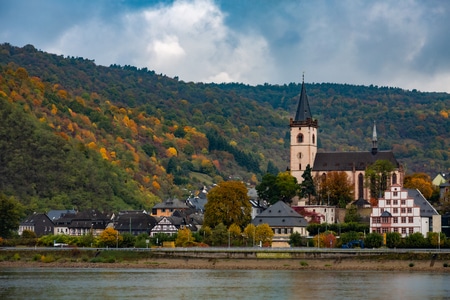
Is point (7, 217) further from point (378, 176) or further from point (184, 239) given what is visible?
point (378, 176)

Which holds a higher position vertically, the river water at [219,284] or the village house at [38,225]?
the village house at [38,225]

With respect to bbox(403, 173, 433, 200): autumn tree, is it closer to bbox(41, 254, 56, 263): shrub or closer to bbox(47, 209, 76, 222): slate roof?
bbox(47, 209, 76, 222): slate roof

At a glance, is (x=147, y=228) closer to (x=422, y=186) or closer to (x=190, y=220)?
(x=190, y=220)

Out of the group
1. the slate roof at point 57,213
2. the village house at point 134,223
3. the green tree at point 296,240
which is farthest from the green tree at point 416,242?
the slate roof at point 57,213

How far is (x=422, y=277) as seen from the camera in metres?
107

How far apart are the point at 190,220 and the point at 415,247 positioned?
152 ft

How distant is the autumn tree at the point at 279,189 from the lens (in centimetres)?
15912

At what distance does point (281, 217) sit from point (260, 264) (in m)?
22.4

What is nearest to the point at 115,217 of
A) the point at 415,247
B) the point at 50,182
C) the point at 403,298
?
the point at 50,182

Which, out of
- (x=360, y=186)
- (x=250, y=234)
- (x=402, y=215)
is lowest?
(x=250, y=234)

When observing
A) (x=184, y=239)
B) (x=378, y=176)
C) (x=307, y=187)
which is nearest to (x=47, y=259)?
(x=184, y=239)

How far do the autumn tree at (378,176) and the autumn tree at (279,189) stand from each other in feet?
34.3

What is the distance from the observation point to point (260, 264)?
123 meters

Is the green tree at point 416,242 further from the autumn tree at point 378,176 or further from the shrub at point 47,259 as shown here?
the shrub at point 47,259
